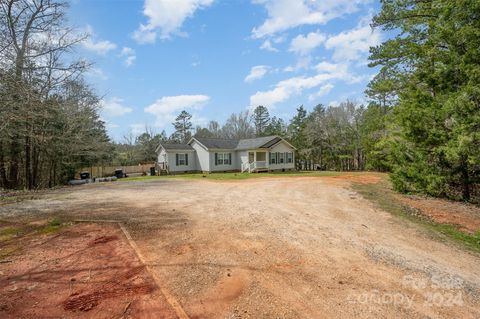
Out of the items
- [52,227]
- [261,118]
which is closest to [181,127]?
[261,118]

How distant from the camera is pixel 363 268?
407cm

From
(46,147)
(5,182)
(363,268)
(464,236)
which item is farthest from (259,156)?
(363,268)

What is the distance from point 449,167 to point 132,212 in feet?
40.3

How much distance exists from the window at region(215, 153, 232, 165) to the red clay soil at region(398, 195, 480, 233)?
1964 centimetres

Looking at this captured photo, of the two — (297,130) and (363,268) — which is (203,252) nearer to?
(363,268)

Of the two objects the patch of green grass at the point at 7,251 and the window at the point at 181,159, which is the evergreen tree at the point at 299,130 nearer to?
the window at the point at 181,159

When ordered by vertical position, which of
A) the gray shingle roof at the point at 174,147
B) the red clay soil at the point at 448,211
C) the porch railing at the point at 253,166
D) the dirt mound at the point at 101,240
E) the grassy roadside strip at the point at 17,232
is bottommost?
the red clay soil at the point at 448,211

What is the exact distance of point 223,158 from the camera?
29.1 m

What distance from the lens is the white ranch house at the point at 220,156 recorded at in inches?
1100

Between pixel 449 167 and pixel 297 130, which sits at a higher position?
pixel 297 130

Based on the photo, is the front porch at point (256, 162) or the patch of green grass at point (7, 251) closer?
the patch of green grass at point (7, 251)

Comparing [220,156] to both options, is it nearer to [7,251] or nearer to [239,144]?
[239,144]

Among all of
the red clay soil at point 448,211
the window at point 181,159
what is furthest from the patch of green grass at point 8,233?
the window at point 181,159

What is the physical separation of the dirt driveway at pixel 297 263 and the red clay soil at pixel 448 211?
67.4 inches
